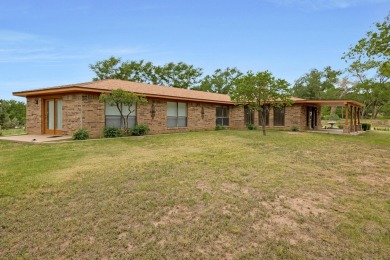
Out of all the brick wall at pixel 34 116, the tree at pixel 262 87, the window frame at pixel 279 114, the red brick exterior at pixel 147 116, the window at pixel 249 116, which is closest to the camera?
the red brick exterior at pixel 147 116

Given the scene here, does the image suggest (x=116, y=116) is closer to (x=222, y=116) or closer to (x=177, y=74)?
(x=222, y=116)

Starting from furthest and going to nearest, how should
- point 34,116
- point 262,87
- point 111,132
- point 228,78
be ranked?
point 228,78 < point 262,87 < point 34,116 < point 111,132

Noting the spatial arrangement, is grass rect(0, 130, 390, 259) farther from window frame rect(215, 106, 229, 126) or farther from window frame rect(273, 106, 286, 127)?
window frame rect(215, 106, 229, 126)

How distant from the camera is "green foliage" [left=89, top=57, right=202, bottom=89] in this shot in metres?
37.8

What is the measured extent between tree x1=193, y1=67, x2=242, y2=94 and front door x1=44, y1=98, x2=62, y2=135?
29.5 meters

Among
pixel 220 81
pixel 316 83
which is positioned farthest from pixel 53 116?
pixel 316 83

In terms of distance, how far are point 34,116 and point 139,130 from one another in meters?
6.63

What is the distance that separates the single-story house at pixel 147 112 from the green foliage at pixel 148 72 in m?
19.3

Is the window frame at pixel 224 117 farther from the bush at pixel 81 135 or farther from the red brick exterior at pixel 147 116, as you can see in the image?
the bush at pixel 81 135

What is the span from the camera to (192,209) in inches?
168

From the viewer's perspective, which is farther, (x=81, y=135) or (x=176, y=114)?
(x=176, y=114)

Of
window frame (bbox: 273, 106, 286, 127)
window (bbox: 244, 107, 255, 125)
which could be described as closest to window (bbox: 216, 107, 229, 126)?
window (bbox: 244, 107, 255, 125)

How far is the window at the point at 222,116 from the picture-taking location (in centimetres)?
2267

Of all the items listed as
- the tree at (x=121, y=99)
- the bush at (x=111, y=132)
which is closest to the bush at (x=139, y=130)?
the tree at (x=121, y=99)
